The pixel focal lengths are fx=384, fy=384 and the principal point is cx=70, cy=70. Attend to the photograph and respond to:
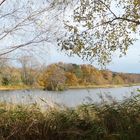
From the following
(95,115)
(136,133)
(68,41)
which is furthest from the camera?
(68,41)

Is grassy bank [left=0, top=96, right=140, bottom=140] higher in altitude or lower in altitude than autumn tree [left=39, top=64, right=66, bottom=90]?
lower

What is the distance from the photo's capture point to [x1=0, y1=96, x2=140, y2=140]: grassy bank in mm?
7594

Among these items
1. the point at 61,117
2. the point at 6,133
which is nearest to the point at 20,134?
the point at 6,133

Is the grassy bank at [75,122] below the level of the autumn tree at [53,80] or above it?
below

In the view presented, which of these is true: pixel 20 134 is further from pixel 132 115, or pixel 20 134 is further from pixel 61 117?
pixel 132 115

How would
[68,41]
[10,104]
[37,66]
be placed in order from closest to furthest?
[10,104] → [68,41] → [37,66]

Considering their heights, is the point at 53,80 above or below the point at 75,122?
above

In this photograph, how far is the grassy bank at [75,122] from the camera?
7594 mm

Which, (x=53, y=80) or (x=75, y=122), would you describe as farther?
(x=53, y=80)

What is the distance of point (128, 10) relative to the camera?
36.9 feet

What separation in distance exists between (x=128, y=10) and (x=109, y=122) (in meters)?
4.54

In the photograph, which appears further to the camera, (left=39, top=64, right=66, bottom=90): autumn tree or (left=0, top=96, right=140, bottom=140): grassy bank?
(left=39, top=64, right=66, bottom=90): autumn tree

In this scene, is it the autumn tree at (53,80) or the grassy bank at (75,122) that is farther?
the autumn tree at (53,80)

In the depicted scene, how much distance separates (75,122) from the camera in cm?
796
